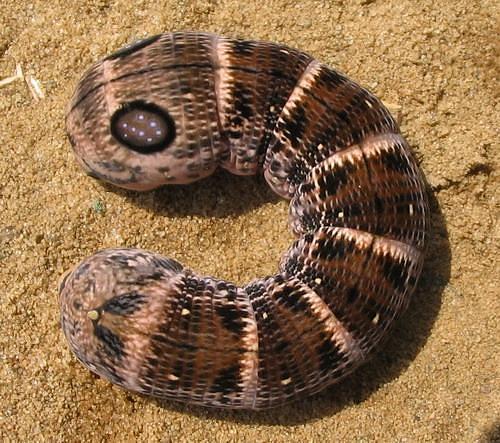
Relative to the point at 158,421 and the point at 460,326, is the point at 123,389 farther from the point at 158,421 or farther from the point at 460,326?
the point at 460,326

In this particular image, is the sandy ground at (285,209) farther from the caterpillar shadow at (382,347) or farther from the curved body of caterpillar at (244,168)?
the curved body of caterpillar at (244,168)

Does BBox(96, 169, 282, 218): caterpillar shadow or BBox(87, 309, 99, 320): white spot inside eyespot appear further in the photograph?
BBox(96, 169, 282, 218): caterpillar shadow

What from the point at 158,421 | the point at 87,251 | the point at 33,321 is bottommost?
the point at 158,421

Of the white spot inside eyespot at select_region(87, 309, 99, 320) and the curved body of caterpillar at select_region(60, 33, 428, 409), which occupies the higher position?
the curved body of caterpillar at select_region(60, 33, 428, 409)

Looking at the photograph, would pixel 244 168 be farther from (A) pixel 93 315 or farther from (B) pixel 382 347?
(B) pixel 382 347

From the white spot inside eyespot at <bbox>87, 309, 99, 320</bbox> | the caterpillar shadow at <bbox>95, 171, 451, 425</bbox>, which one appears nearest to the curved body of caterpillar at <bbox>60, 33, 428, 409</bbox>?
the white spot inside eyespot at <bbox>87, 309, 99, 320</bbox>

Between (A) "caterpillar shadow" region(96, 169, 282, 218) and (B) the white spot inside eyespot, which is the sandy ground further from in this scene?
(B) the white spot inside eyespot

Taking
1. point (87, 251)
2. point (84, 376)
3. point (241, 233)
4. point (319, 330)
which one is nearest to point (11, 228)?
point (87, 251)

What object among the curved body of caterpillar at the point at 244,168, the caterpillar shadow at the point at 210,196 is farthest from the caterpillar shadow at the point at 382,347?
the curved body of caterpillar at the point at 244,168

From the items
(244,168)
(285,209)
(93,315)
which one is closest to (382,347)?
(285,209)
